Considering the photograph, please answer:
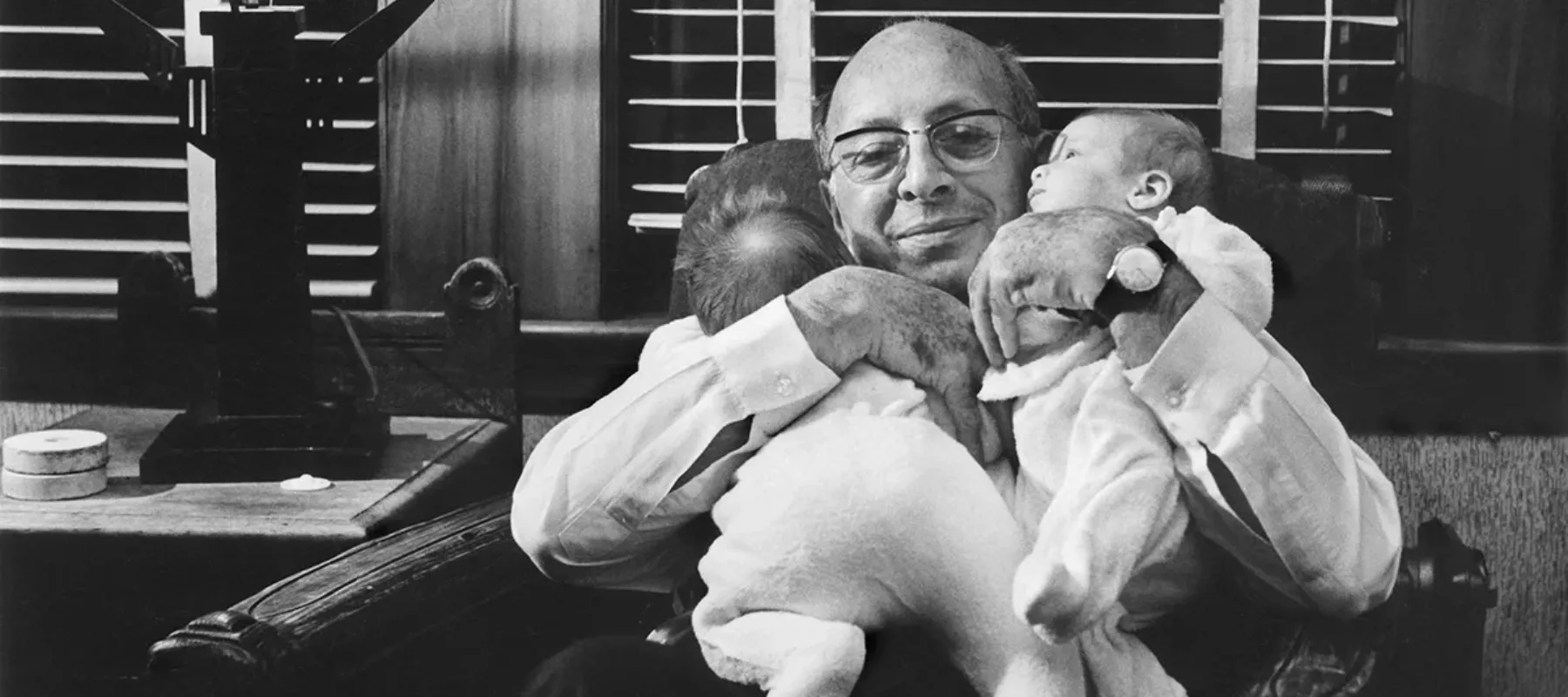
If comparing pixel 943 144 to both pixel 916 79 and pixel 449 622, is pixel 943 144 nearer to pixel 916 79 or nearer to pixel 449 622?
pixel 916 79

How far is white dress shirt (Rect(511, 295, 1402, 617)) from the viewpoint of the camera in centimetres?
151

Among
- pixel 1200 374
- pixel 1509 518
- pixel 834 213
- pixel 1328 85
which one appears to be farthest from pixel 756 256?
pixel 1509 518

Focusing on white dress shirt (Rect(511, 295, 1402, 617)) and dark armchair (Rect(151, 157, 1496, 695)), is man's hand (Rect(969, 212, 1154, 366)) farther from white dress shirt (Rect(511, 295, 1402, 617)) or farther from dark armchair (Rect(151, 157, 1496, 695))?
dark armchair (Rect(151, 157, 1496, 695))

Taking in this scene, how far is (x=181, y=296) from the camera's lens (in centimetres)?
202

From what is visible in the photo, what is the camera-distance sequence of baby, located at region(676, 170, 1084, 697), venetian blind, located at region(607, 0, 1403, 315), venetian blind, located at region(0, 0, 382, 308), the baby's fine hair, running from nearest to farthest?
1. baby, located at region(676, 170, 1084, 697)
2. the baby's fine hair
3. venetian blind, located at region(607, 0, 1403, 315)
4. venetian blind, located at region(0, 0, 382, 308)

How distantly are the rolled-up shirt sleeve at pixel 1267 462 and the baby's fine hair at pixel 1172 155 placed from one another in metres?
0.16

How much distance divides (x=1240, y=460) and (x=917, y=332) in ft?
1.06

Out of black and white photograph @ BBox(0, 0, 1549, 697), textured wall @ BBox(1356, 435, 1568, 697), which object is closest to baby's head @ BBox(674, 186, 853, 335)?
black and white photograph @ BBox(0, 0, 1549, 697)

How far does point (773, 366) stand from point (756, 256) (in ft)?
0.53

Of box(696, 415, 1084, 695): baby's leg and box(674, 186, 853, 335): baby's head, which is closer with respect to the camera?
box(696, 415, 1084, 695): baby's leg

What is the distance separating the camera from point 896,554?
1.52 metres

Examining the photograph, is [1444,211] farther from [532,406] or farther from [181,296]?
[181,296]

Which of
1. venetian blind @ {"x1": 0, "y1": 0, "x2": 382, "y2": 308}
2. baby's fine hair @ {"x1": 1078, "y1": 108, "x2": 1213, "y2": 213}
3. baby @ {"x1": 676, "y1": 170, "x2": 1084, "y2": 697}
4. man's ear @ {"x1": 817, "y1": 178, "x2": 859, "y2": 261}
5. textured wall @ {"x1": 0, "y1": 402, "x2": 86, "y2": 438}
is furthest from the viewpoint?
textured wall @ {"x1": 0, "y1": 402, "x2": 86, "y2": 438}

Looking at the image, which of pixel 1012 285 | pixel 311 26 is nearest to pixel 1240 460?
pixel 1012 285
